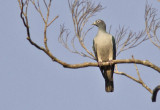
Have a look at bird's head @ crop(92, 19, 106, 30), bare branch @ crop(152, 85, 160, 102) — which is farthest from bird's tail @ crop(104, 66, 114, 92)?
bare branch @ crop(152, 85, 160, 102)

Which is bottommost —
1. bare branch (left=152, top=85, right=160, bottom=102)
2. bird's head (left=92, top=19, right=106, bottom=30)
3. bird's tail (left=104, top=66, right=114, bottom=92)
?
bird's tail (left=104, top=66, right=114, bottom=92)

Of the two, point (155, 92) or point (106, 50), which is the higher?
point (106, 50)

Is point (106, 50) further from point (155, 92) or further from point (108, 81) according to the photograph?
point (155, 92)

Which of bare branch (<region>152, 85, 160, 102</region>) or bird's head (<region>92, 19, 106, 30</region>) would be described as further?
bird's head (<region>92, 19, 106, 30</region>)

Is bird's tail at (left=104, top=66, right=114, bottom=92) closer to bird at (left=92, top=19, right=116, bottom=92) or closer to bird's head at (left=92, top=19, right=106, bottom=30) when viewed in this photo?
bird at (left=92, top=19, right=116, bottom=92)

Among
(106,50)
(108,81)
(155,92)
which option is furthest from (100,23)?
(155,92)

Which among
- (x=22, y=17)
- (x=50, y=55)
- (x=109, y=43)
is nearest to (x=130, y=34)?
(x=109, y=43)

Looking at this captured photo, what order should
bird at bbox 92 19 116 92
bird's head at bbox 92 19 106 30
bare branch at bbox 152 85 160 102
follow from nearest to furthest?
bare branch at bbox 152 85 160 102 < bird at bbox 92 19 116 92 < bird's head at bbox 92 19 106 30

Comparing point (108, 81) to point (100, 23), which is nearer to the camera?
point (108, 81)

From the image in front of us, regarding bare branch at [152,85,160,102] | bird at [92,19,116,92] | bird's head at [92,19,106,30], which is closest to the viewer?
bare branch at [152,85,160,102]

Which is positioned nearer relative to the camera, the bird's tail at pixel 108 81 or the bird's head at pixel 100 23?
the bird's tail at pixel 108 81

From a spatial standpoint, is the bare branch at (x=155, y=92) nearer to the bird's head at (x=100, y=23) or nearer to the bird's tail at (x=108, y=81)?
the bird's tail at (x=108, y=81)

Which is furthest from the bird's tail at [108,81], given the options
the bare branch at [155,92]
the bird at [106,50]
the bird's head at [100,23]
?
the bare branch at [155,92]

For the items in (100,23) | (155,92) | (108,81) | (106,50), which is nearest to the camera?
(155,92)
